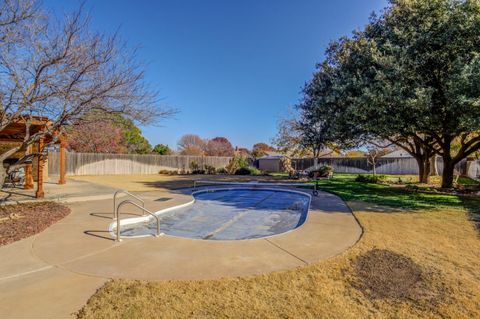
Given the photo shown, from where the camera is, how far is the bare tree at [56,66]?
18.9 feet

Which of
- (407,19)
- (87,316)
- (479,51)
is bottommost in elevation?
(87,316)

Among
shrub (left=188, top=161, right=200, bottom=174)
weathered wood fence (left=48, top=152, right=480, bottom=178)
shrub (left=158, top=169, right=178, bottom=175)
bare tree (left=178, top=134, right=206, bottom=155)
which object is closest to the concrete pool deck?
weathered wood fence (left=48, top=152, right=480, bottom=178)

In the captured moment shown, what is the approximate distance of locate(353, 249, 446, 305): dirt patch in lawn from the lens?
3.19 metres

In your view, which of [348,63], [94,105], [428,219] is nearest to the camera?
[94,105]

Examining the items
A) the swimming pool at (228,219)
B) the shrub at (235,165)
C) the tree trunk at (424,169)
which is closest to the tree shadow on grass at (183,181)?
the swimming pool at (228,219)

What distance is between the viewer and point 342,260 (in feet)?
13.8

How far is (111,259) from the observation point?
13.8ft

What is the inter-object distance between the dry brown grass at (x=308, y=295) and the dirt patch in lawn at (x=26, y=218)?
132 inches

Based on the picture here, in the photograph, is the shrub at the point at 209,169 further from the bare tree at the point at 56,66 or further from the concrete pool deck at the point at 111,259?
the concrete pool deck at the point at 111,259

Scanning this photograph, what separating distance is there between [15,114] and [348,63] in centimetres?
1129

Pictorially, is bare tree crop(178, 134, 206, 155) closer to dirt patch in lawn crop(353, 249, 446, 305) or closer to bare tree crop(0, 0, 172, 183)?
bare tree crop(0, 0, 172, 183)

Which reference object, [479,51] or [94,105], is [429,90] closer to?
[479,51]

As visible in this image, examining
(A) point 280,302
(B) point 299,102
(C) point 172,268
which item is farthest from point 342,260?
(B) point 299,102

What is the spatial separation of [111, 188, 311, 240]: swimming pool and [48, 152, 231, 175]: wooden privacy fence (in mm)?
14826
